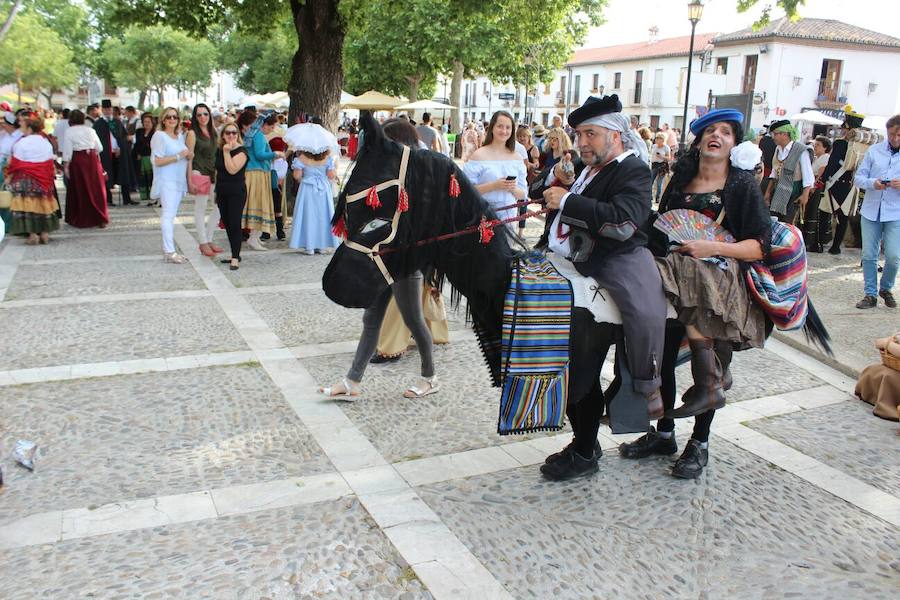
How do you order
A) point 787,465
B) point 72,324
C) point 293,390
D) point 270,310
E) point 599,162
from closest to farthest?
point 599,162, point 787,465, point 293,390, point 72,324, point 270,310

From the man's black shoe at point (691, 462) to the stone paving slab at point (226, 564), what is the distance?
5.43ft

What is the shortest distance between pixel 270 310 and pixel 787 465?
4832 mm

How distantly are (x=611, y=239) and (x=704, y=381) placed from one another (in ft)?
3.12

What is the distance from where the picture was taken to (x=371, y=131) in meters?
2.94

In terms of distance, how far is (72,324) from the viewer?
647 cm

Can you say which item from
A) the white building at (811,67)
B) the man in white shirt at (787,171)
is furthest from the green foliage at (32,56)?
the man in white shirt at (787,171)

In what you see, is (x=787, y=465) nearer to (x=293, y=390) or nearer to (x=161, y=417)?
(x=293, y=390)

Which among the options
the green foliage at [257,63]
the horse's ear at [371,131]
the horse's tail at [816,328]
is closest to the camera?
the horse's ear at [371,131]

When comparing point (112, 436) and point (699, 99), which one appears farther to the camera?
point (699, 99)

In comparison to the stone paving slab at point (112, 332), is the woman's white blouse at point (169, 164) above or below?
above

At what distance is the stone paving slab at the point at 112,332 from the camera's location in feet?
18.6

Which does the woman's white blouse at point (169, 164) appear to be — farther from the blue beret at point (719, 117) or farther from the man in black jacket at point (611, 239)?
the blue beret at point (719, 117)

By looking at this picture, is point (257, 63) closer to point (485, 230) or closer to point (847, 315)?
point (847, 315)

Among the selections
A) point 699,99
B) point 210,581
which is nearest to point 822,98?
point 699,99
